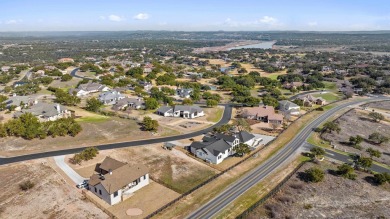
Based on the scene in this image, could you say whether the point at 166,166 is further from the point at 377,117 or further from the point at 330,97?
the point at 330,97

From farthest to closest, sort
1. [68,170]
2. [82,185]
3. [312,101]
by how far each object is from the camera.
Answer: [312,101] → [68,170] → [82,185]

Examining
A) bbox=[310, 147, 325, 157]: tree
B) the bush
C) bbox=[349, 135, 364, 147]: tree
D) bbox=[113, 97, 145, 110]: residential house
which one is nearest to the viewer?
the bush

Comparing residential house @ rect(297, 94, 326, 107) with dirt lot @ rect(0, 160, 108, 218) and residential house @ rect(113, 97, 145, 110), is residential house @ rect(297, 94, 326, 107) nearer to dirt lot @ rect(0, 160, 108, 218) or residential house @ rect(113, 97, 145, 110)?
residential house @ rect(113, 97, 145, 110)

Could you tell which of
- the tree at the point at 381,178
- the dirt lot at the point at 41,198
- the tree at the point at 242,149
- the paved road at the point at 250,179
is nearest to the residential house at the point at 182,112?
the tree at the point at 242,149

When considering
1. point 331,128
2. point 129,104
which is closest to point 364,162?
point 331,128

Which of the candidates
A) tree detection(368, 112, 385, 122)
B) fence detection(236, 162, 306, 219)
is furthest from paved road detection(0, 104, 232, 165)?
tree detection(368, 112, 385, 122)

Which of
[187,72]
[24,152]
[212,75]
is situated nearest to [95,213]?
[24,152]
